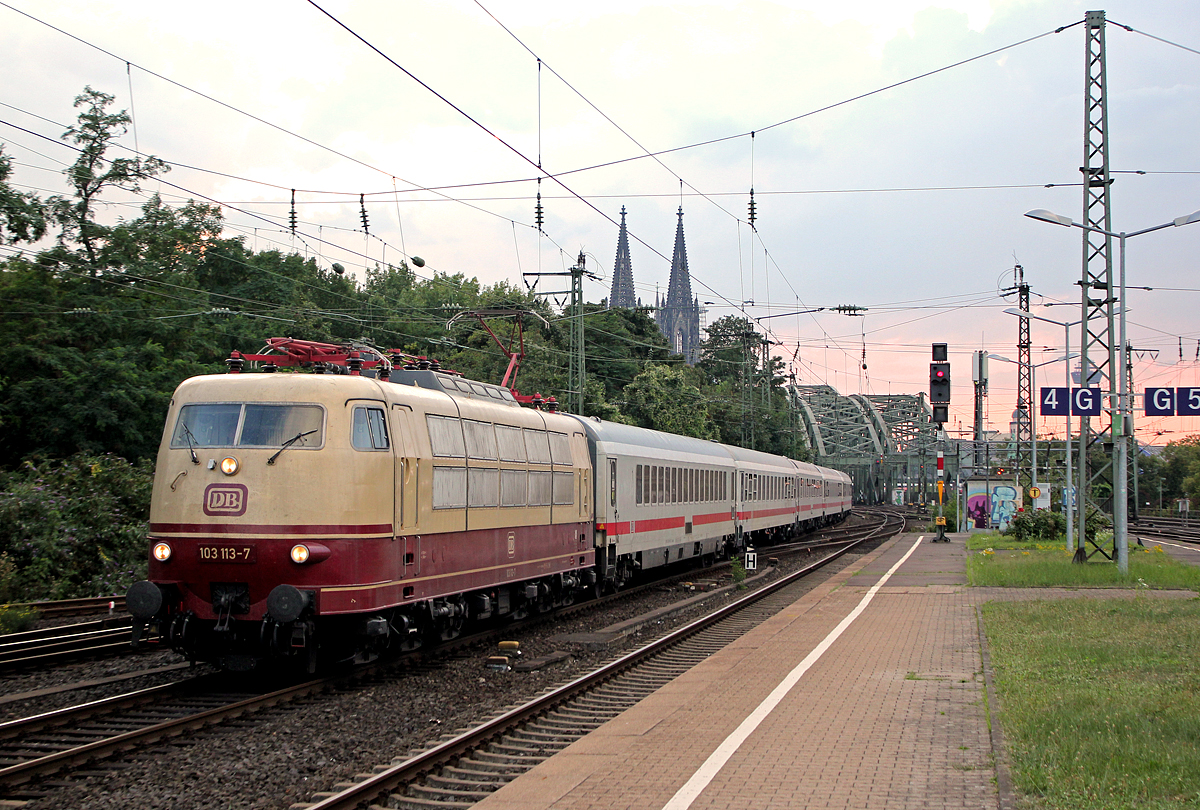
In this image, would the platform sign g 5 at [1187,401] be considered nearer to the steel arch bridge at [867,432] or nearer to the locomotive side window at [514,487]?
the locomotive side window at [514,487]

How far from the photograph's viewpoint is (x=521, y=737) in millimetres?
10031

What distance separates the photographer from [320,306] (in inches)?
2260

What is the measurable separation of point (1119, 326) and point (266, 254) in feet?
136

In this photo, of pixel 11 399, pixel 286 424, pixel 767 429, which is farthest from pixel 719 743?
pixel 767 429

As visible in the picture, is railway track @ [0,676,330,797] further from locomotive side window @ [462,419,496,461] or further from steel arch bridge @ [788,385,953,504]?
steel arch bridge @ [788,385,953,504]

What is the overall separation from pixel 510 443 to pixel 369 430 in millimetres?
4265

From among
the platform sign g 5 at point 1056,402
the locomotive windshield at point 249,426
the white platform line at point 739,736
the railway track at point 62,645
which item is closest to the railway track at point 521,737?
the white platform line at point 739,736

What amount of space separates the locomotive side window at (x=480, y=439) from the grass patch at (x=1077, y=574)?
13.9 m

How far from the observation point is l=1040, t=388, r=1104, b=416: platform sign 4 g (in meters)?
25.5

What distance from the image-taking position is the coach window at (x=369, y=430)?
1180 centimetres

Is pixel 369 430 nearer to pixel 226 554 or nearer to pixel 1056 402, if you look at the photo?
pixel 226 554

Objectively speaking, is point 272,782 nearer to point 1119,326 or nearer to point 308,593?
point 308,593

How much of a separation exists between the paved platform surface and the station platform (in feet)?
0.06

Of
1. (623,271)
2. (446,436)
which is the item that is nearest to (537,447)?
(446,436)
